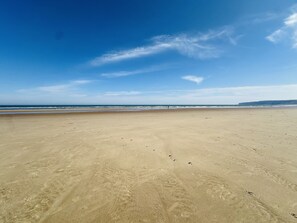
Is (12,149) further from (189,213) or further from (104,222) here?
(189,213)

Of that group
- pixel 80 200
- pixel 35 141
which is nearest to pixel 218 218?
pixel 80 200

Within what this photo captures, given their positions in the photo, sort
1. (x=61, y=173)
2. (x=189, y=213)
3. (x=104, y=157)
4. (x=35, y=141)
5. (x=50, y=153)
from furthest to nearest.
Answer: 1. (x=35, y=141)
2. (x=50, y=153)
3. (x=104, y=157)
4. (x=61, y=173)
5. (x=189, y=213)

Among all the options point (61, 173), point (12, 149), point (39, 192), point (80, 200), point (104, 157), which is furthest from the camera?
point (12, 149)

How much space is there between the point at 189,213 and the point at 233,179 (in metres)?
1.98

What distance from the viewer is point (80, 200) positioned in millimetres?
3771

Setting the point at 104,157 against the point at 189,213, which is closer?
the point at 189,213

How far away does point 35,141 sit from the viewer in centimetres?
872

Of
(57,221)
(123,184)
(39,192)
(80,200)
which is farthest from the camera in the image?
(123,184)

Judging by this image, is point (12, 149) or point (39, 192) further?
point (12, 149)

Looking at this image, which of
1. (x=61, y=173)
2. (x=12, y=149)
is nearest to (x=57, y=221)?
(x=61, y=173)

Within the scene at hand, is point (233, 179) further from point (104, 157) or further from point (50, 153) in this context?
point (50, 153)

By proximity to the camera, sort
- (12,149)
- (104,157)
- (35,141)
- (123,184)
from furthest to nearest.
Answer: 1. (35,141)
2. (12,149)
3. (104,157)
4. (123,184)

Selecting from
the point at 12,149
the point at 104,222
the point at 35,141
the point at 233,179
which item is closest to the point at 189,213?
the point at 104,222

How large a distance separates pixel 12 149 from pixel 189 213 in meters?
7.57
